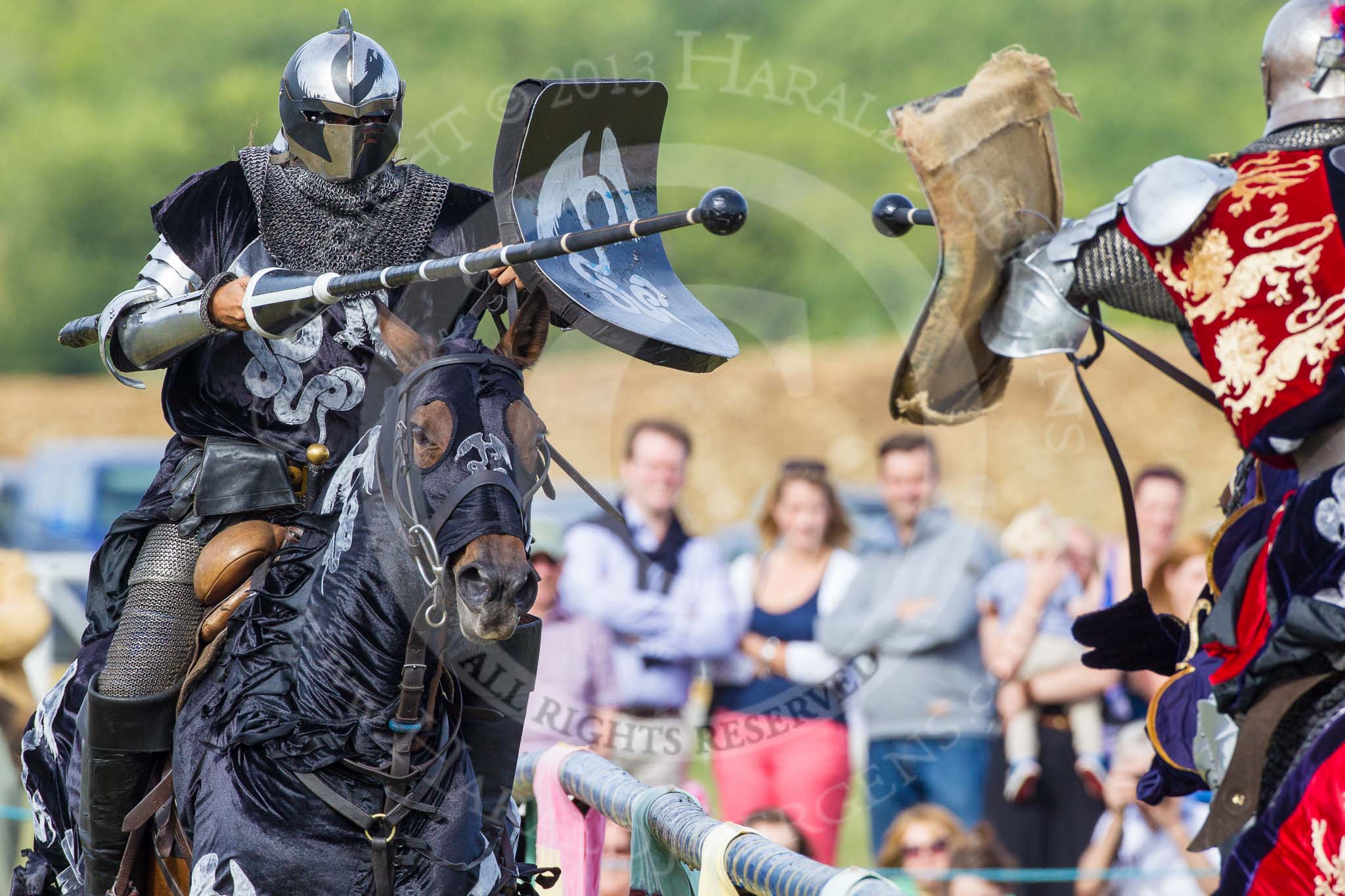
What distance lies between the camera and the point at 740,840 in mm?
3551

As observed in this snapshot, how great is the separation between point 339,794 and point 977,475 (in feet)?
35.3

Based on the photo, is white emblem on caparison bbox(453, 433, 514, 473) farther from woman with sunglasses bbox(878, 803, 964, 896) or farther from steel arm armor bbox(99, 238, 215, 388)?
woman with sunglasses bbox(878, 803, 964, 896)

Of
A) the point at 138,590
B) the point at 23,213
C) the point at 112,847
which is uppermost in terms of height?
the point at 23,213

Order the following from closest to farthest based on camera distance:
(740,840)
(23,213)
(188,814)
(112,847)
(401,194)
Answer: (740,840)
(188,814)
(112,847)
(401,194)
(23,213)

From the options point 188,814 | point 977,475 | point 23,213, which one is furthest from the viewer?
point 23,213

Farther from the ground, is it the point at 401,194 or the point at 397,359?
the point at 401,194

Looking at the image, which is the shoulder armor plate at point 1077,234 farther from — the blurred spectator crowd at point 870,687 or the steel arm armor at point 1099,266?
the blurred spectator crowd at point 870,687

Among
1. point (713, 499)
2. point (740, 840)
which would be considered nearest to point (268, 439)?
point (740, 840)

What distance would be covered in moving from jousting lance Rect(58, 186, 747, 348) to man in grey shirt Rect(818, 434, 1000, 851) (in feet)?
12.4

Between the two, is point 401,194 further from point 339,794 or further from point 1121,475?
point 1121,475

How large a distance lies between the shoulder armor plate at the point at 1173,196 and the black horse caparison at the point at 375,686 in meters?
1.47

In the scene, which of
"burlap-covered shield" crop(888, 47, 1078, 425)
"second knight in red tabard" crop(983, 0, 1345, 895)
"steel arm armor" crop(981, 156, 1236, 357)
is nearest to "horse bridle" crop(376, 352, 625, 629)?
"burlap-covered shield" crop(888, 47, 1078, 425)

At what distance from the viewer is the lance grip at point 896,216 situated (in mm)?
4691

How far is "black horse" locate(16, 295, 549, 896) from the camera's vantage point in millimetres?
3383
